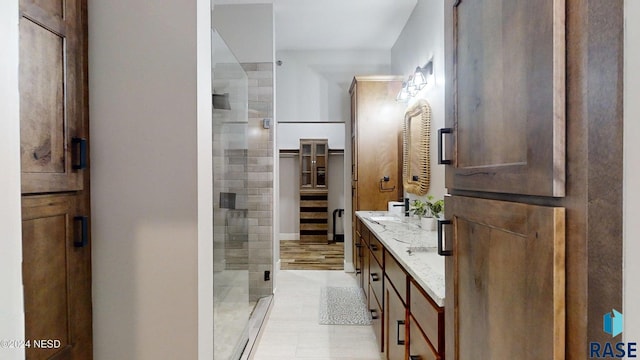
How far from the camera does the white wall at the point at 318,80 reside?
4.54m

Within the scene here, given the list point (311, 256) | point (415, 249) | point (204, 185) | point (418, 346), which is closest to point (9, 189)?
point (204, 185)

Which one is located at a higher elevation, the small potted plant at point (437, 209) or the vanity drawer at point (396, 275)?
the small potted plant at point (437, 209)

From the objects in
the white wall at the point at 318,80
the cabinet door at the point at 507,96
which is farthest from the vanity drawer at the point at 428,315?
the white wall at the point at 318,80

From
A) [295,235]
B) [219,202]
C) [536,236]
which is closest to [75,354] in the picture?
[219,202]

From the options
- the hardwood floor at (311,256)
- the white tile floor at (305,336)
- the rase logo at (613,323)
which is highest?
the rase logo at (613,323)

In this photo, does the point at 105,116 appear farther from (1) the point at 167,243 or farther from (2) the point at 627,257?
(2) the point at 627,257

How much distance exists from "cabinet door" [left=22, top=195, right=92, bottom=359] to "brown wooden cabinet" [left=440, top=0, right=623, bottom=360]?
1188mm

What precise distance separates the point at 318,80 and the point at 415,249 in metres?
3.19

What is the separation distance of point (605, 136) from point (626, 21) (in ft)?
0.55

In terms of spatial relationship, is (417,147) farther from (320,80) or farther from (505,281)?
(505,281)

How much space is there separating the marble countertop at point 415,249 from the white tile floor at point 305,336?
0.85 metres

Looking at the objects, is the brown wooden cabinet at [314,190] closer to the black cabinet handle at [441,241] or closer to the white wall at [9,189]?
the black cabinet handle at [441,241]

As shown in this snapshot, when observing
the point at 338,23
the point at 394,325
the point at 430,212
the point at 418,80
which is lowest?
the point at 394,325

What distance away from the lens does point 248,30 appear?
351 centimetres
